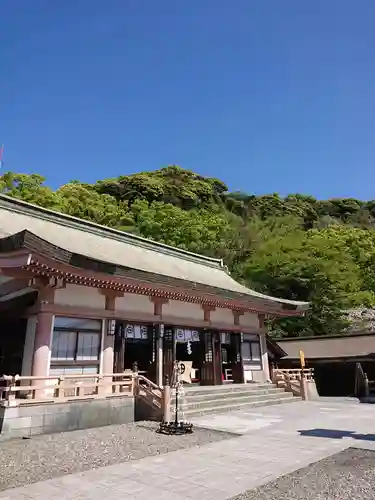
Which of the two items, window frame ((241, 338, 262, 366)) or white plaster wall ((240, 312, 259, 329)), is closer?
window frame ((241, 338, 262, 366))

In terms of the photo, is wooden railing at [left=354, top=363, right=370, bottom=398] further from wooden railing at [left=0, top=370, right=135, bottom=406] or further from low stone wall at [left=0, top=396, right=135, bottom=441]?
low stone wall at [left=0, top=396, right=135, bottom=441]

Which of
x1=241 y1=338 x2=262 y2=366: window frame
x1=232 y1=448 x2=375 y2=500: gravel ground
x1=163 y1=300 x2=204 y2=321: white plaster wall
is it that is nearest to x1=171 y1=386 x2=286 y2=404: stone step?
x1=241 y1=338 x2=262 y2=366: window frame

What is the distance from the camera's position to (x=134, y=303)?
1364cm

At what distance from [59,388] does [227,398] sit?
6764 millimetres

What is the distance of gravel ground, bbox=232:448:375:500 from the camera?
4.82m

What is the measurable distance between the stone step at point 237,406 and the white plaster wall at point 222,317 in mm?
3723

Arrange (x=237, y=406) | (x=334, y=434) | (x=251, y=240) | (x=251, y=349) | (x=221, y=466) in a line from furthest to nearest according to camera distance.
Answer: (x=251, y=240), (x=251, y=349), (x=237, y=406), (x=334, y=434), (x=221, y=466)

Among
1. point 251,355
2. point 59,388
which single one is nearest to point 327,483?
point 59,388

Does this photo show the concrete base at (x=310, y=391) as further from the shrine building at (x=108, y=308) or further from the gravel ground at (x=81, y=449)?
the gravel ground at (x=81, y=449)

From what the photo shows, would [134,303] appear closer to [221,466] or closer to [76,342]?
[76,342]

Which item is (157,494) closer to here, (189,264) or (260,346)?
(260,346)

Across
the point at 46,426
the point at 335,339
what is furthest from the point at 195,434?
the point at 335,339

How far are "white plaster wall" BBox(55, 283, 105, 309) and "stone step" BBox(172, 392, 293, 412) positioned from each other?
4.36 meters

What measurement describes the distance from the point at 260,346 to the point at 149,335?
7484 millimetres
